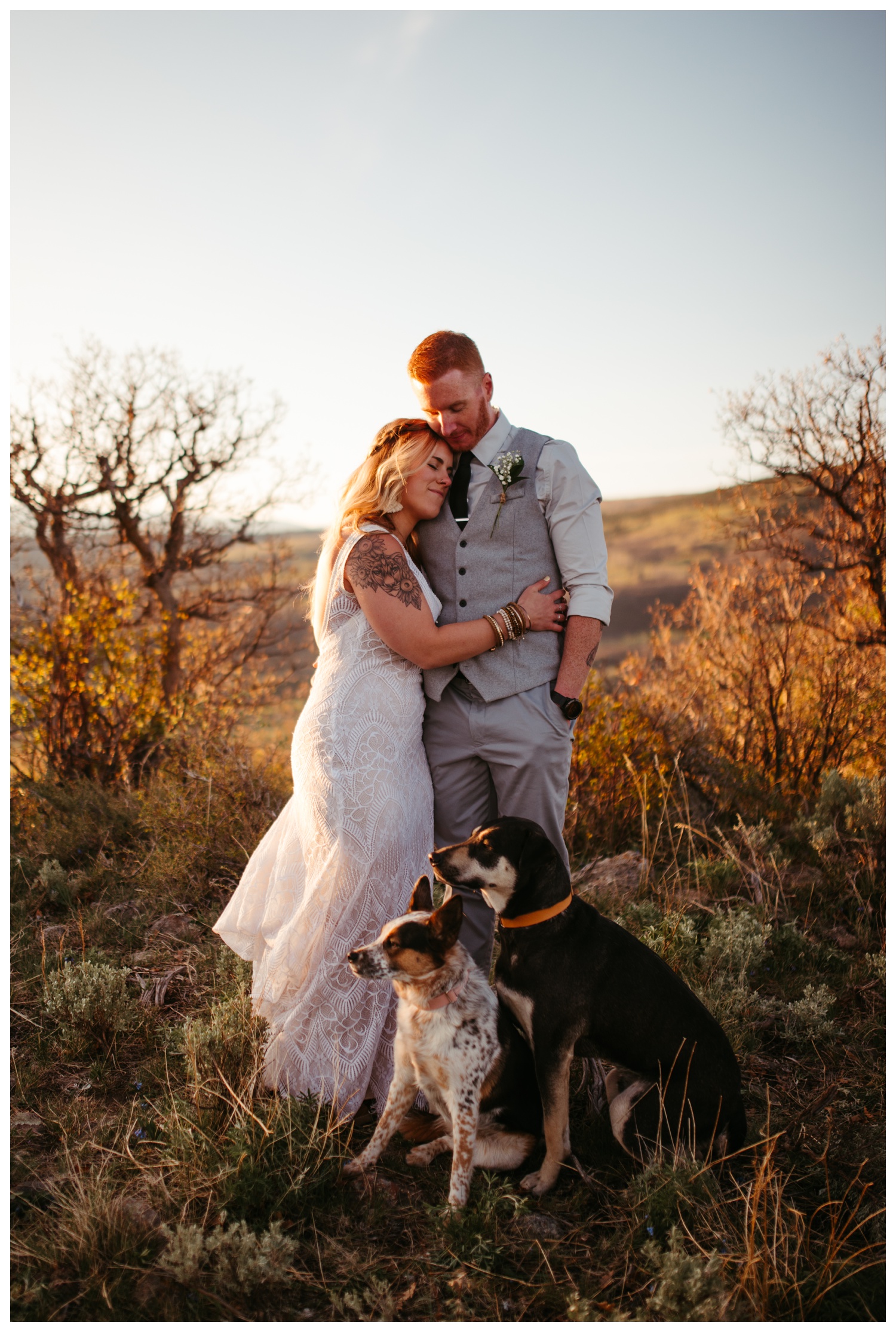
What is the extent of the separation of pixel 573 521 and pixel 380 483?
823 mm

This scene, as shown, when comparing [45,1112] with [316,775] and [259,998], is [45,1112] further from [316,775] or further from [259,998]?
[316,775]

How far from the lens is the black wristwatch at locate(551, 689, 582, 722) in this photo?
348 cm

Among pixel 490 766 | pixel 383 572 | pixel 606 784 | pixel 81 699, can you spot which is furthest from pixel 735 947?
pixel 81 699

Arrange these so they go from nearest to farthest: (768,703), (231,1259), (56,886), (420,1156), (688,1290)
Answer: (688,1290)
(231,1259)
(420,1156)
(56,886)
(768,703)

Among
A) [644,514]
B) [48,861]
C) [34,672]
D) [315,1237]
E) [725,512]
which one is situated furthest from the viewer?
[644,514]

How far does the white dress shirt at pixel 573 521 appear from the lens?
345cm

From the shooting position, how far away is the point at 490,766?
3.57 meters

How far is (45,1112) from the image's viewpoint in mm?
3338

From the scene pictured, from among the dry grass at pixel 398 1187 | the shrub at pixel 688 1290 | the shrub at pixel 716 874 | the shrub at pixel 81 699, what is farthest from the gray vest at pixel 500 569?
the shrub at pixel 81 699

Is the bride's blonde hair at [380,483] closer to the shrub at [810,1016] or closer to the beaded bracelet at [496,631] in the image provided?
the beaded bracelet at [496,631]

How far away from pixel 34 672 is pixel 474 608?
5.05 meters

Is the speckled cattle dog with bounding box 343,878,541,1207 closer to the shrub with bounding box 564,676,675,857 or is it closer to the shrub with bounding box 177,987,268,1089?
the shrub with bounding box 177,987,268,1089

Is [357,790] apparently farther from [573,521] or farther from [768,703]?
[768,703]

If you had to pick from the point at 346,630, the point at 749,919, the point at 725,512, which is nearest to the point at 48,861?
the point at 346,630
